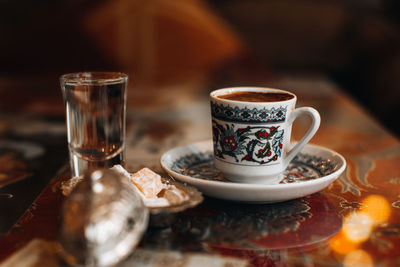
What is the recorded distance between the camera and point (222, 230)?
0.43 meters

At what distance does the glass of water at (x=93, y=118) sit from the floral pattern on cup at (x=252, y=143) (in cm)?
15

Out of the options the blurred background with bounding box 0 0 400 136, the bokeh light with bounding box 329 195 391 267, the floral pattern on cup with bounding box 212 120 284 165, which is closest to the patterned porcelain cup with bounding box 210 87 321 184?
the floral pattern on cup with bounding box 212 120 284 165

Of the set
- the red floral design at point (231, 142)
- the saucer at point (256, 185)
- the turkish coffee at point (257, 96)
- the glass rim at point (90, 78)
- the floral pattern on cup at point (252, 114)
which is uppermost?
the glass rim at point (90, 78)

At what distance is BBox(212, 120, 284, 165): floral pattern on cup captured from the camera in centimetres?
51

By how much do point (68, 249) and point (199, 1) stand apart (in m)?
1.89

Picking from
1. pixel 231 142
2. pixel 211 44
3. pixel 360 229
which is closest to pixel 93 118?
pixel 231 142

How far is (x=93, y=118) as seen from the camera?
57 centimetres

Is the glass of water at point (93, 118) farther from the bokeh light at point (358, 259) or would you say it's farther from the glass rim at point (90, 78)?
the bokeh light at point (358, 259)

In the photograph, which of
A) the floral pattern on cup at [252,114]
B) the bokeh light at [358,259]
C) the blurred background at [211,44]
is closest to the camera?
the bokeh light at [358,259]

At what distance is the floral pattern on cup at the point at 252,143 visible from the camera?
51cm

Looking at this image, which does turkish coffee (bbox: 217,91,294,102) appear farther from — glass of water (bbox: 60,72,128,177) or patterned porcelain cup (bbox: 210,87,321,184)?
glass of water (bbox: 60,72,128,177)

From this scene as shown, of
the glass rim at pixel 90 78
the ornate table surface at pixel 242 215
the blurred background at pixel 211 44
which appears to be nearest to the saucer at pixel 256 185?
the ornate table surface at pixel 242 215

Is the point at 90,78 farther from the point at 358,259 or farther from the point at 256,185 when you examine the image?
the point at 358,259

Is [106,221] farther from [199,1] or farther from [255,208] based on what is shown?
[199,1]
